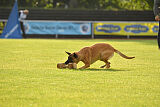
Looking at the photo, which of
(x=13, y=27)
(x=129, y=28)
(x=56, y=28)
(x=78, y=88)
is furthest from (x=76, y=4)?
(x=78, y=88)

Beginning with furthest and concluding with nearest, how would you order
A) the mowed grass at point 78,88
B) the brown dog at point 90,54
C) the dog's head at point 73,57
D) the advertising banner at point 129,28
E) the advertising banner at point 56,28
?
the advertising banner at point 129,28 < the advertising banner at point 56,28 < the brown dog at point 90,54 < the dog's head at point 73,57 < the mowed grass at point 78,88

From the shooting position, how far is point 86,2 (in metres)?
59.4

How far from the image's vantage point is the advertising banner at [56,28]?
31797 millimetres

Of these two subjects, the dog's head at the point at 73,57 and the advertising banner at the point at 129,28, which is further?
the advertising banner at the point at 129,28

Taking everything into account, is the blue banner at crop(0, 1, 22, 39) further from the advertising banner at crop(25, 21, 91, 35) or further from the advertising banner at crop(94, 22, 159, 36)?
the advertising banner at crop(94, 22, 159, 36)

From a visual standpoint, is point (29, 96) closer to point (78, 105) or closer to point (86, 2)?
point (78, 105)

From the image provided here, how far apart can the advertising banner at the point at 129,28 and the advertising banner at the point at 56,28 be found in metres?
1.12

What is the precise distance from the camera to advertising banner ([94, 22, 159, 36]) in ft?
105

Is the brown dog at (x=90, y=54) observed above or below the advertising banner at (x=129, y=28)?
above

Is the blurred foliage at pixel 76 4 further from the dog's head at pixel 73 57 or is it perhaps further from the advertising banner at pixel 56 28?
the dog's head at pixel 73 57

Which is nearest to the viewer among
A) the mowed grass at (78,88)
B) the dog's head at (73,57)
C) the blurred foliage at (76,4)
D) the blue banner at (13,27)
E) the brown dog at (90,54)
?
the mowed grass at (78,88)

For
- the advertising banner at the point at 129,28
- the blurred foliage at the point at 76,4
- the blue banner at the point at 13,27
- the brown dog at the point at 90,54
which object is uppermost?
the brown dog at the point at 90,54

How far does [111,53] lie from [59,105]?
4.95 metres

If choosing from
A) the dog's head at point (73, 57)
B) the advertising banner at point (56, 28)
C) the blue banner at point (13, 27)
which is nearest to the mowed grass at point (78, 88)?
the dog's head at point (73, 57)
